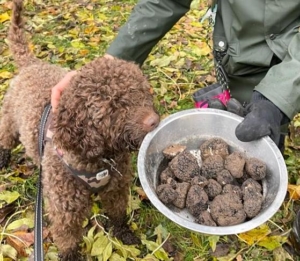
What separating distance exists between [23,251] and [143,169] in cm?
137

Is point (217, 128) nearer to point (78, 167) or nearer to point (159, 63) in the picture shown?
point (78, 167)

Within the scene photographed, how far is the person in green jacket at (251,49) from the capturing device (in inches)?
87.4

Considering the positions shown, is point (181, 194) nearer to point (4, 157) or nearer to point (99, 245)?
point (99, 245)

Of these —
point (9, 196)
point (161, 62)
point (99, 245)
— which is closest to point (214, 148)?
point (99, 245)

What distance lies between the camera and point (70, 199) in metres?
2.53

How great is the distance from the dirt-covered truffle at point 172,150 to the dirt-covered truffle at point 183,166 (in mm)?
36

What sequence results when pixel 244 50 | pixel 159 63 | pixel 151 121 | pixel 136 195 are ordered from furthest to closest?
1. pixel 159 63
2. pixel 136 195
3. pixel 244 50
4. pixel 151 121

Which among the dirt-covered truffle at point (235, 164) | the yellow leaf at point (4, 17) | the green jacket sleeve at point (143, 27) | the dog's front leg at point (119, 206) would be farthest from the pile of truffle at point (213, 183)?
the yellow leaf at point (4, 17)

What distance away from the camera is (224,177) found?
91.5 inches

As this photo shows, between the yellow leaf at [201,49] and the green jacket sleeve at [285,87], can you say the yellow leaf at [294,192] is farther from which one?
the yellow leaf at [201,49]

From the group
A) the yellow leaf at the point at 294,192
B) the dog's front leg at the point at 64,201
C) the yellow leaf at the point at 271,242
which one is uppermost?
the dog's front leg at the point at 64,201

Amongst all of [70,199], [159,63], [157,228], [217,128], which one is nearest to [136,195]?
[157,228]

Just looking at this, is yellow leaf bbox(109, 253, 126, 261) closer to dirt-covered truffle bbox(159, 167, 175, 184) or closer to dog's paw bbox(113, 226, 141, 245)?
dog's paw bbox(113, 226, 141, 245)

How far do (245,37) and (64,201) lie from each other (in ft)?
5.11
